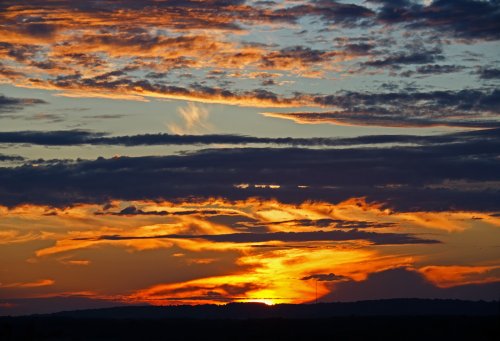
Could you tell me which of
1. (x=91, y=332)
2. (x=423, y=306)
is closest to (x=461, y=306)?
(x=423, y=306)

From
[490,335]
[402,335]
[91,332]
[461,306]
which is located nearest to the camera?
[490,335]

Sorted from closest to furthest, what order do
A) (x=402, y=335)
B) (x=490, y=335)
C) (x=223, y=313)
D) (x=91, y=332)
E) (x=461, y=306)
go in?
(x=490, y=335), (x=402, y=335), (x=91, y=332), (x=461, y=306), (x=223, y=313)

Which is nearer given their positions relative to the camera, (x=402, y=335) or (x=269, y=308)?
(x=402, y=335)

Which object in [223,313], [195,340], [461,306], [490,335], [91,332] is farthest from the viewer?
[223,313]

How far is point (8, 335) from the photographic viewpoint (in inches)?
3981

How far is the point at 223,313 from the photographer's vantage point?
188 meters

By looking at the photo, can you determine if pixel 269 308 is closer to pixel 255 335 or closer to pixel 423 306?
pixel 423 306

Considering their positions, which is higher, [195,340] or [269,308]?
[195,340]

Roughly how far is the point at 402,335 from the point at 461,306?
7779 centimetres

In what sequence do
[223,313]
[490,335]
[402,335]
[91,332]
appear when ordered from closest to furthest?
[490,335] → [402,335] → [91,332] → [223,313]

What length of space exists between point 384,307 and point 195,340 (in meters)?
79.4

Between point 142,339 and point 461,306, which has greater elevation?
point 142,339

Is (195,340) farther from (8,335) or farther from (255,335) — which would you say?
(8,335)

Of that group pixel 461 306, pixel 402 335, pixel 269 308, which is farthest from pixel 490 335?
pixel 269 308
